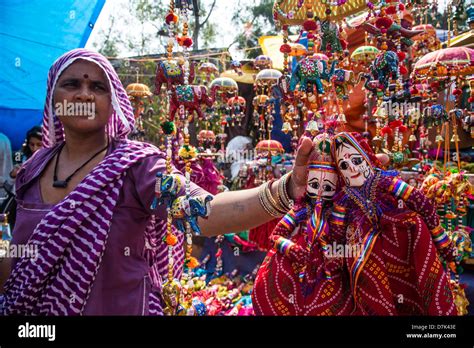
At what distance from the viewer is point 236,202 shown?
123 centimetres

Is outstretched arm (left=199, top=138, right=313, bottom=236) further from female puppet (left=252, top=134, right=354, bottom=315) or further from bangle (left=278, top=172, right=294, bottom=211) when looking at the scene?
female puppet (left=252, top=134, right=354, bottom=315)

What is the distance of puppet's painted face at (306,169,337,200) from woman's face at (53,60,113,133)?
30.0 inches

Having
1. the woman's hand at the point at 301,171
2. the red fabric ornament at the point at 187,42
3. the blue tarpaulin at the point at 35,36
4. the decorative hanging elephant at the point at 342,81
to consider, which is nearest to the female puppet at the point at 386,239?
the woman's hand at the point at 301,171

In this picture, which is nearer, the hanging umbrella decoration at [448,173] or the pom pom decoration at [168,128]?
the pom pom decoration at [168,128]

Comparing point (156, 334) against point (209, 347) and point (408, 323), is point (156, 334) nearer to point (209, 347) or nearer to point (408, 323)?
point (209, 347)

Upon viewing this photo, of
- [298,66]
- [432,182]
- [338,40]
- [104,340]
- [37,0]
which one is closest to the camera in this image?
[104,340]

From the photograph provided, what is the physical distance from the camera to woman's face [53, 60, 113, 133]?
4.91 feet

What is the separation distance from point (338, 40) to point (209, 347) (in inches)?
50.7

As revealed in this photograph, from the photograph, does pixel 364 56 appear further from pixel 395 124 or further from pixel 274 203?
pixel 274 203

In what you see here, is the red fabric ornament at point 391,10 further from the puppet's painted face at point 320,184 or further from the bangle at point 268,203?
the bangle at point 268,203

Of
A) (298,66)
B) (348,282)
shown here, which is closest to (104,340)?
(348,282)

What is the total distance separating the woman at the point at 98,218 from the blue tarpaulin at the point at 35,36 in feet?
9.43

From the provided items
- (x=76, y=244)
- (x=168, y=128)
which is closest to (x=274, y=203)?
(x=168, y=128)

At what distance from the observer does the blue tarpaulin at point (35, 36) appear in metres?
4.01
